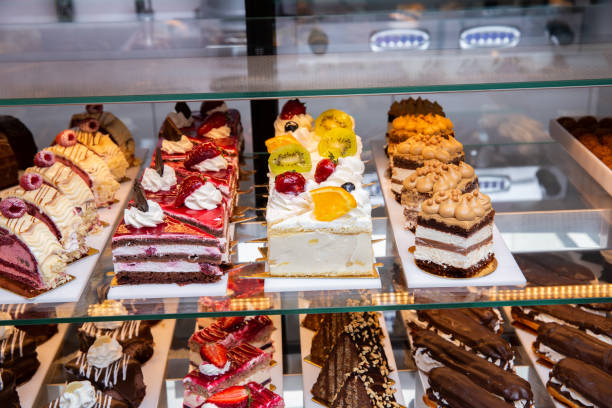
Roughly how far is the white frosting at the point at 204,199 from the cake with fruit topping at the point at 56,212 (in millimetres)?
423

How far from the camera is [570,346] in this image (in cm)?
280

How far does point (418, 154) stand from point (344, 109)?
713 millimetres

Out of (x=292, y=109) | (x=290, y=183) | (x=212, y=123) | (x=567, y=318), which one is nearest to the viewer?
(x=290, y=183)

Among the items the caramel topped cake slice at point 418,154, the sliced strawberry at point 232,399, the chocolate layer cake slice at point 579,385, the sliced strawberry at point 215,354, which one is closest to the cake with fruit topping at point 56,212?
A: the sliced strawberry at point 215,354

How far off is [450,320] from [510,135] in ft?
3.62

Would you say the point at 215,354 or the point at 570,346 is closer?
the point at 215,354

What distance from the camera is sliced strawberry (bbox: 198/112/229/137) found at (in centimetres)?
321

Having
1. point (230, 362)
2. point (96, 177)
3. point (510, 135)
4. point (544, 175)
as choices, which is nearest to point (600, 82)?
point (544, 175)

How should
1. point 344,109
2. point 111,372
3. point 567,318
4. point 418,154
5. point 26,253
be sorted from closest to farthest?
point 26,253, point 111,372, point 418,154, point 567,318, point 344,109

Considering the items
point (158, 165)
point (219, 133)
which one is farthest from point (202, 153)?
point (219, 133)

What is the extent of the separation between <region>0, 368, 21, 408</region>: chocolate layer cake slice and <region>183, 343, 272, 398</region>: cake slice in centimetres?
68

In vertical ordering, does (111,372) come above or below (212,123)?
below

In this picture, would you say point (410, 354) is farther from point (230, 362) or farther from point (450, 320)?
point (230, 362)

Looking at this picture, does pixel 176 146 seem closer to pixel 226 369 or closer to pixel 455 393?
pixel 226 369
